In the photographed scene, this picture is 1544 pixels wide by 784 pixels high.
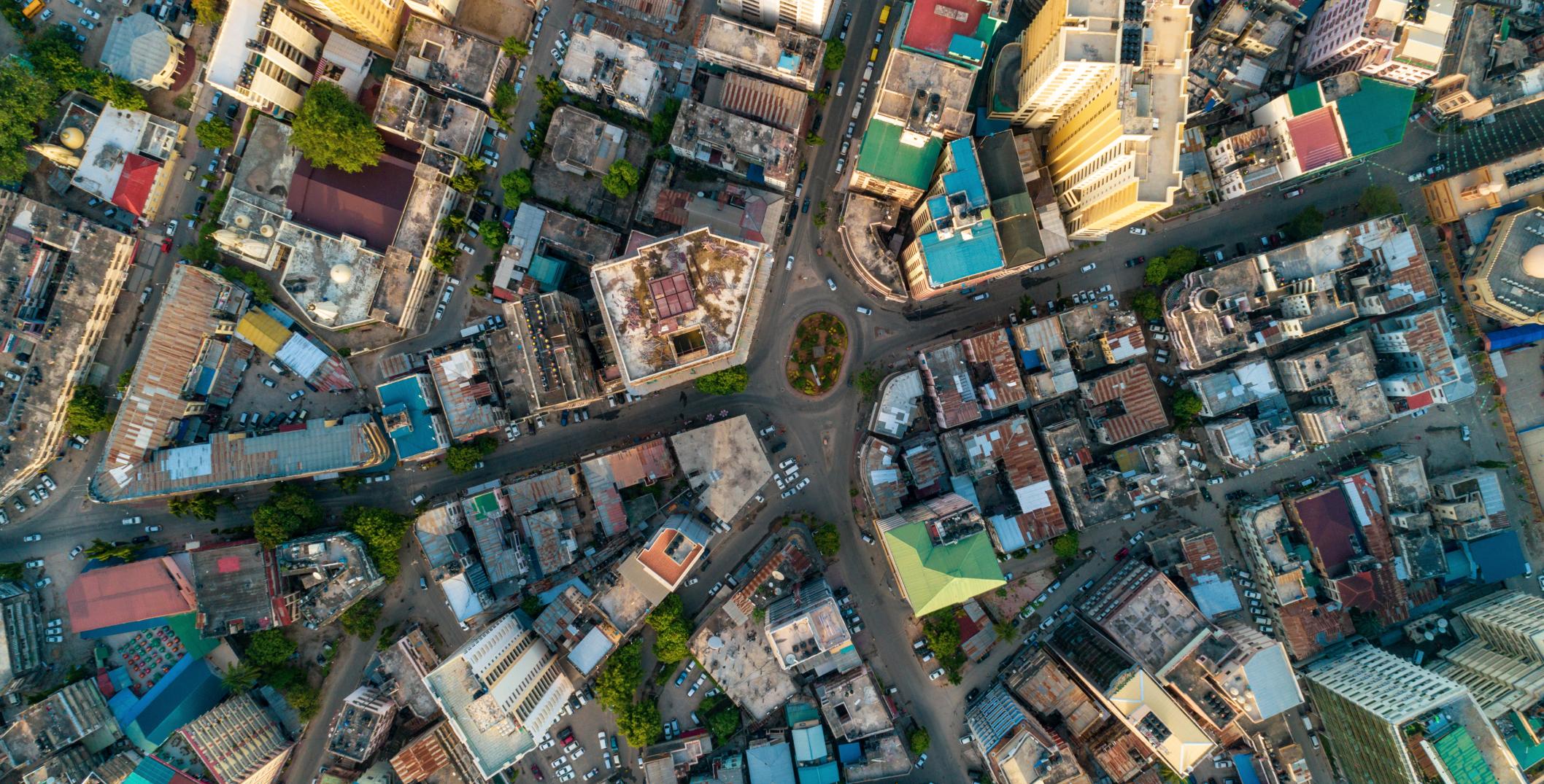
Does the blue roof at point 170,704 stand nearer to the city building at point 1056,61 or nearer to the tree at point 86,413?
the tree at point 86,413

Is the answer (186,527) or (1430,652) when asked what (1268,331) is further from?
(186,527)

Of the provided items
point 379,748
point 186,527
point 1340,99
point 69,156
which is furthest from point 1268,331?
point 69,156

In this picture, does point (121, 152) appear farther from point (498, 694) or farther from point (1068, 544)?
point (1068, 544)

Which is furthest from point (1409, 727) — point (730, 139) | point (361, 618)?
point (361, 618)

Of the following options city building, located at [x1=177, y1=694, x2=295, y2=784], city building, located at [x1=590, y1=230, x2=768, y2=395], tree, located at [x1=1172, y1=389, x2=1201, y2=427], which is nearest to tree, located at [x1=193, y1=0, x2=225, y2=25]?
city building, located at [x1=590, y1=230, x2=768, y2=395]

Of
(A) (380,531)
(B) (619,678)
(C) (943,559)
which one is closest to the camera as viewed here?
(C) (943,559)

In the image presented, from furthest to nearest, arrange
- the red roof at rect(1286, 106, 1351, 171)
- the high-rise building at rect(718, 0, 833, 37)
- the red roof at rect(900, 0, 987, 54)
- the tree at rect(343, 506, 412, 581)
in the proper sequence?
the tree at rect(343, 506, 412, 581) → the red roof at rect(1286, 106, 1351, 171) → the high-rise building at rect(718, 0, 833, 37) → the red roof at rect(900, 0, 987, 54)

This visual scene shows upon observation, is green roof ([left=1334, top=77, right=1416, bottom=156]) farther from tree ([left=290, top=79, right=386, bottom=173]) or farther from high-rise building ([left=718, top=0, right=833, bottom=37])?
tree ([left=290, top=79, right=386, bottom=173])
